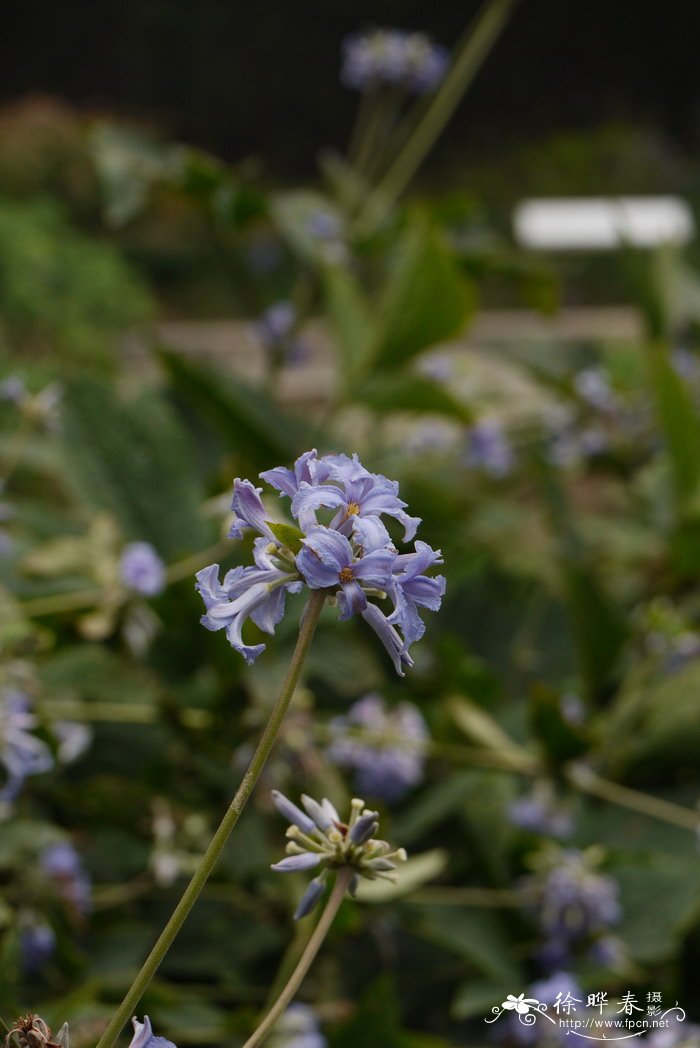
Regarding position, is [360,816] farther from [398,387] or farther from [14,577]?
[398,387]

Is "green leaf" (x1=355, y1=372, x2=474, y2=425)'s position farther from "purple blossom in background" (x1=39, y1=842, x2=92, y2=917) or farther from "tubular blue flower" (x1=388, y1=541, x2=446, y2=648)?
"tubular blue flower" (x1=388, y1=541, x2=446, y2=648)

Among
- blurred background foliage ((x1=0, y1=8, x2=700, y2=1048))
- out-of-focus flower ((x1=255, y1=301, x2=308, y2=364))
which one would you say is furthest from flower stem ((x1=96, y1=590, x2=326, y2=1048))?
out-of-focus flower ((x1=255, y1=301, x2=308, y2=364))

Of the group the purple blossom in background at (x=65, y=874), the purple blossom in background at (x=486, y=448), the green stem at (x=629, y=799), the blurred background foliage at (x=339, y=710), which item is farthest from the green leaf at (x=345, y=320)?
the purple blossom in background at (x=65, y=874)

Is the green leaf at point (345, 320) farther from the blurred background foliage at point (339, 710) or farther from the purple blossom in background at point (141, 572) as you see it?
the purple blossom in background at point (141, 572)

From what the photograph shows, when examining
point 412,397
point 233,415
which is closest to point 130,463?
point 233,415

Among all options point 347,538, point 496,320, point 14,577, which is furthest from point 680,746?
point 496,320
